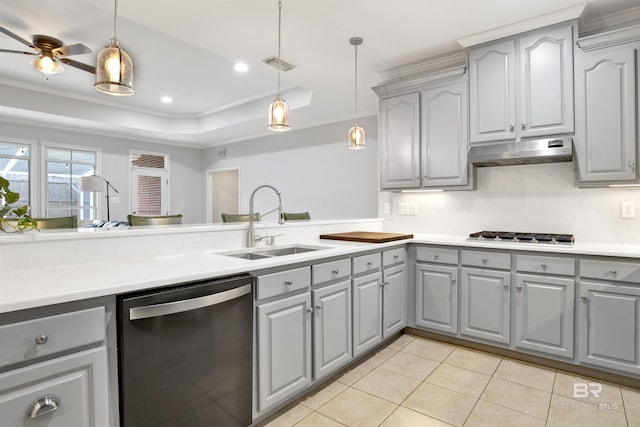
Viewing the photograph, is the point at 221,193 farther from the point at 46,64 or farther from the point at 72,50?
the point at 72,50

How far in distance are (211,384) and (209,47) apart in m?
2.63

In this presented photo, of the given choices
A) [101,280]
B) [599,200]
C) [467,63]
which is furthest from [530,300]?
[101,280]

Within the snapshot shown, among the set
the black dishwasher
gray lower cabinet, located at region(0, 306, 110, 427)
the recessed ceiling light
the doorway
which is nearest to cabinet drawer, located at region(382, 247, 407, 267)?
the black dishwasher

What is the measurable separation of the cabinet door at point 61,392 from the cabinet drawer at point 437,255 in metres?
2.44

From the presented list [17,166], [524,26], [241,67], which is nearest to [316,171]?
[241,67]

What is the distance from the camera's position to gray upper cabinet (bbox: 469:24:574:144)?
256 centimetres

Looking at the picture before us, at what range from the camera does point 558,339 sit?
245cm

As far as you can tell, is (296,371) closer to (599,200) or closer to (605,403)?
(605,403)

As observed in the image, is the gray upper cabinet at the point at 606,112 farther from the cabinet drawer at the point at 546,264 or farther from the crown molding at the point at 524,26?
the cabinet drawer at the point at 546,264

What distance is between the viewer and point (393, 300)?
290 cm

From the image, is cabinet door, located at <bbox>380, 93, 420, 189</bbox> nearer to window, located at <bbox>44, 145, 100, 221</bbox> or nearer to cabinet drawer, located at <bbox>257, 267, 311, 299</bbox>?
cabinet drawer, located at <bbox>257, 267, 311, 299</bbox>

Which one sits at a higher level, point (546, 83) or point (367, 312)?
point (546, 83)

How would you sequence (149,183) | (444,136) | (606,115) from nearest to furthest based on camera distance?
(606,115), (444,136), (149,183)

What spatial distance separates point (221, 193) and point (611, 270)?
763 cm
